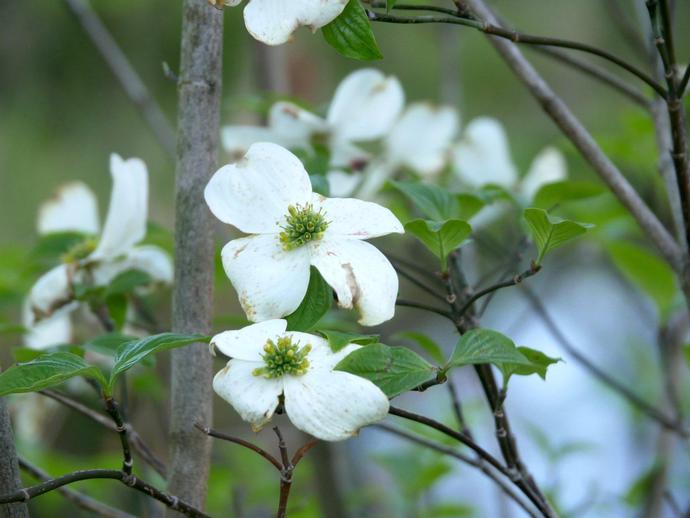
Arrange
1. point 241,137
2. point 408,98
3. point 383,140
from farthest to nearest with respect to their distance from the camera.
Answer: point 408,98, point 383,140, point 241,137

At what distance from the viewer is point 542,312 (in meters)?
0.73

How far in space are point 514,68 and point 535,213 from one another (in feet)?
0.63

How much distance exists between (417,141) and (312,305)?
1.30ft

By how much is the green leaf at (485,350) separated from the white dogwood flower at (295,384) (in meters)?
0.04

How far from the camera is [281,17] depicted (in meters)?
0.40

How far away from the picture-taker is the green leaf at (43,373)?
354mm

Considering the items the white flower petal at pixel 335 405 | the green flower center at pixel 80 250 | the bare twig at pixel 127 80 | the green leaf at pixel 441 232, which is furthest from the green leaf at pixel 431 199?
the bare twig at pixel 127 80

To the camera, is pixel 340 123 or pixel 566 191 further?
pixel 340 123

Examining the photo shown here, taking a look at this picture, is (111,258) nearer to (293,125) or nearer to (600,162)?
(293,125)

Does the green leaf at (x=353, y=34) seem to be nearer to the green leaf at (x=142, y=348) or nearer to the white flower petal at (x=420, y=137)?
the green leaf at (x=142, y=348)

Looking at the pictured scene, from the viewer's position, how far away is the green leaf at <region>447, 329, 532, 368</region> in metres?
0.36

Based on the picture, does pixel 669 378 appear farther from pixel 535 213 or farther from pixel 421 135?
pixel 535 213

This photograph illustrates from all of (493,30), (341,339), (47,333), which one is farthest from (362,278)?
(47,333)

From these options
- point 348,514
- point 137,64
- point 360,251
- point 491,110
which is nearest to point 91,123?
point 137,64
